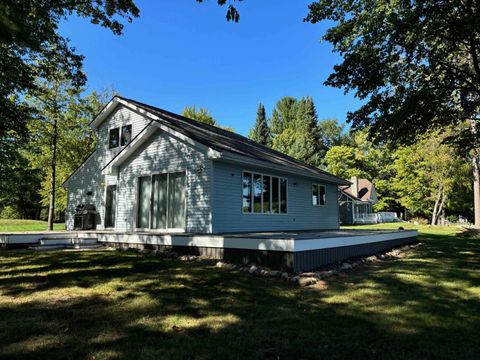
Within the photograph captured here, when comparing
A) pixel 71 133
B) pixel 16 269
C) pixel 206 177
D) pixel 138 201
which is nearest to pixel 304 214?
pixel 206 177

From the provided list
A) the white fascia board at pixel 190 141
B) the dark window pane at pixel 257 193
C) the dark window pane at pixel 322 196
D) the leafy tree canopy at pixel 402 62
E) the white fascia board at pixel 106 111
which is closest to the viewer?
the leafy tree canopy at pixel 402 62

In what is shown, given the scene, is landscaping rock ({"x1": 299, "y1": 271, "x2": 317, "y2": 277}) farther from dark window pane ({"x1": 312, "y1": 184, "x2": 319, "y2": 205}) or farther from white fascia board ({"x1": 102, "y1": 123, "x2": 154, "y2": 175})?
dark window pane ({"x1": 312, "y1": 184, "x2": 319, "y2": 205})

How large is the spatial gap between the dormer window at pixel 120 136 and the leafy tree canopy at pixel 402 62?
9.11 metres

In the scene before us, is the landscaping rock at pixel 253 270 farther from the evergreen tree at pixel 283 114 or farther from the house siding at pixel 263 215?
the evergreen tree at pixel 283 114

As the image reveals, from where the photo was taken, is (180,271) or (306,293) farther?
(180,271)

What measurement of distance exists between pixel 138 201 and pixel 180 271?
236 inches

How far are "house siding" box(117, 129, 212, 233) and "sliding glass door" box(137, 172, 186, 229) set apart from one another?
0.79 ft

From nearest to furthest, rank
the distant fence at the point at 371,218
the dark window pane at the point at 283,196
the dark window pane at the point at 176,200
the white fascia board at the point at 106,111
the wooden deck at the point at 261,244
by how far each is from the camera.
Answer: the wooden deck at the point at 261,244 < the dark window pane at the point at 176,200 < the dark window pane at the point at 283,196 < the white fascia board at the point at 106,111 < the distant fence at the point at 371,218

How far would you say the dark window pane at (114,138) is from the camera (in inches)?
611

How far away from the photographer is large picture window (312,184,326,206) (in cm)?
1580

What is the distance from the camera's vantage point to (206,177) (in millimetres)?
10281

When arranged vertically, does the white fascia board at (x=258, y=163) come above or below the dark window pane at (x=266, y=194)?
above

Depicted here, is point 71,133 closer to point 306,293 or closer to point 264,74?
point 264,74

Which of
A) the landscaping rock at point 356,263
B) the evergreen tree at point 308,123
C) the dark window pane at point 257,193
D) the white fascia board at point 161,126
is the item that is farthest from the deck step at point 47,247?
the evergreen tree at point 308,123
